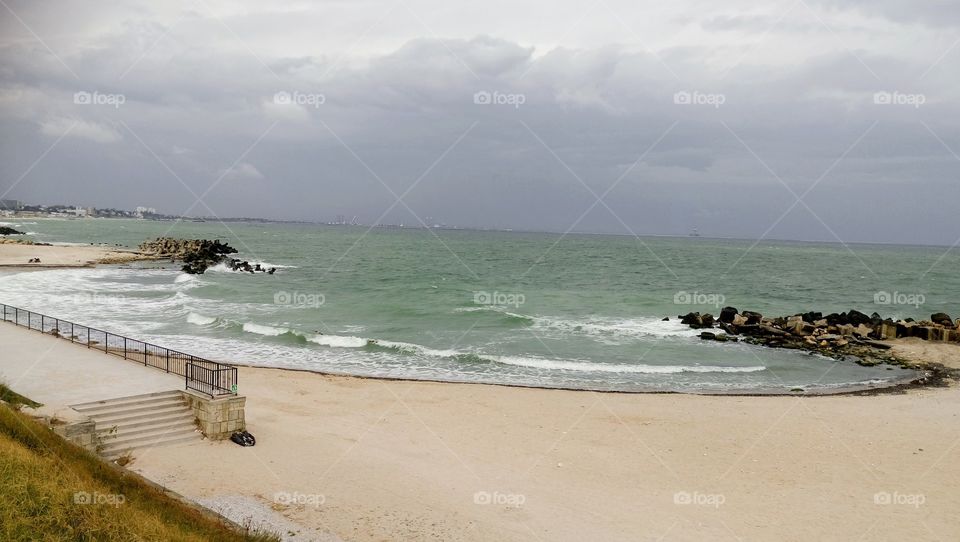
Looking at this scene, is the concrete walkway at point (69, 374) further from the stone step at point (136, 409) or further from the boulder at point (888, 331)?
the boulder at point (888, 331)

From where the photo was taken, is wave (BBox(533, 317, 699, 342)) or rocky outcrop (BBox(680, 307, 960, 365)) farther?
wave (BBox(533, 317, 699, 342))

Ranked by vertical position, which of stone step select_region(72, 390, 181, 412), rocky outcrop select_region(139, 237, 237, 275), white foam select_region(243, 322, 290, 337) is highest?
rocky outcrop select_region(139, 237, 237, 275)

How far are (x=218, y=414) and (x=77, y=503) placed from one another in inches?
257

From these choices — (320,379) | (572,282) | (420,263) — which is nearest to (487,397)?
(320,379)

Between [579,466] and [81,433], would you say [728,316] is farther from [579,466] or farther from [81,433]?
[81,433]

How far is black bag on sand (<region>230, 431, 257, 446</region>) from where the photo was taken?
1545 cm

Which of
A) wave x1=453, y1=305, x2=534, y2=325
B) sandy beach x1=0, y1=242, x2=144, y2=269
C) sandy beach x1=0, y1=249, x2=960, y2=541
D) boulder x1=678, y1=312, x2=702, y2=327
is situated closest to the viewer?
sandy beach x1=0, y1=249, x2=960, y2=541

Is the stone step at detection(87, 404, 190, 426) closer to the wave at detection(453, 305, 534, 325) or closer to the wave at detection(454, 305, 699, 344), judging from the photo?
the wave at detection(454, 305, 699, 344)

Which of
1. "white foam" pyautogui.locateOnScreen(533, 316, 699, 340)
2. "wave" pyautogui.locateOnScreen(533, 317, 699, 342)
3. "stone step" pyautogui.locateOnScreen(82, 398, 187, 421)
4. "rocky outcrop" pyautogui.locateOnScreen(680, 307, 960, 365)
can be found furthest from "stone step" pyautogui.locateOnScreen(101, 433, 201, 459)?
"rocky outcrop" pyautogui.locateOnScreen(680, 307, 960, 365)

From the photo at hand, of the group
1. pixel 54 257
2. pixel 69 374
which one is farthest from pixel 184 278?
pixel 69 374

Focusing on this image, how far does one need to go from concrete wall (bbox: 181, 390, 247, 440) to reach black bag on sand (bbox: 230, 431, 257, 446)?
131 mm

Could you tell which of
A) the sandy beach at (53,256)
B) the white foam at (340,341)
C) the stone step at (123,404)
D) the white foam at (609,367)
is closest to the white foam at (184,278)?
the sandy beach at (53,256)

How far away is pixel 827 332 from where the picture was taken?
39219mm

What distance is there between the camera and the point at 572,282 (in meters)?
70.7
